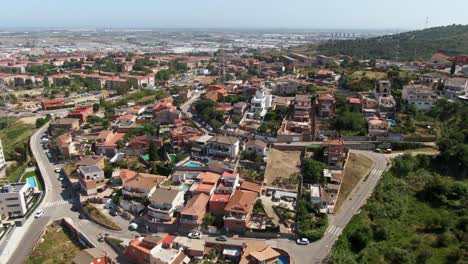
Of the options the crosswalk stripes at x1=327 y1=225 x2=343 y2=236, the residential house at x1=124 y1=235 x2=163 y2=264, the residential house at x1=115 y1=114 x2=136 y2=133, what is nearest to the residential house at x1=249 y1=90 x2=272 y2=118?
the residential house at x1=115 y1=114 x2=136 y2=133

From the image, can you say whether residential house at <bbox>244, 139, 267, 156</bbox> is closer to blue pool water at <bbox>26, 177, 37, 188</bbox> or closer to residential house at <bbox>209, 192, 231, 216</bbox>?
residential house at <bbox>209, 192, 231, 216</bbox>

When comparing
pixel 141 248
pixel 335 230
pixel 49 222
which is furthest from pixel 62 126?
pixel 335 230

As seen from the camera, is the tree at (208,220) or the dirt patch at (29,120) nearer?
the tree at (208,220)

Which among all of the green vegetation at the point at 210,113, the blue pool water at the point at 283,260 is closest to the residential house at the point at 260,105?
the green vegetation at the point at 210,113

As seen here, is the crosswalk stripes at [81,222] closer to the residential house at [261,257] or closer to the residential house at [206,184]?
the residential house at [206,184]

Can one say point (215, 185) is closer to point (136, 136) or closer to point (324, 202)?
point (324, 202)

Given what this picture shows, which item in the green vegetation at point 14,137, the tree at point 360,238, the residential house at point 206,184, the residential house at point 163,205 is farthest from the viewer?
the green vegetation at point 14,137
